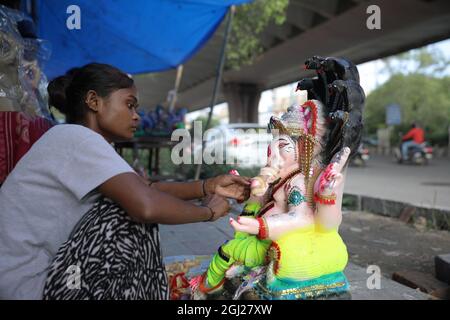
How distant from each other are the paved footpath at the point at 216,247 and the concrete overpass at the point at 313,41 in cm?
722

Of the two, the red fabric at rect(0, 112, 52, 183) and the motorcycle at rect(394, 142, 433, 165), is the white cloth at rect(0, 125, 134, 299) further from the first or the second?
the motorcycle at rect(394, 142, 433, 165)

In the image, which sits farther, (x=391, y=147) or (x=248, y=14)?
(x=391, y=147)

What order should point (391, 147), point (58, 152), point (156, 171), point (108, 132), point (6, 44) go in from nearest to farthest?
point (58, 152) → point (108, 132) → point (6, 44) → point (156, 171) → point (391, 147)

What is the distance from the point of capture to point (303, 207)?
1.66m

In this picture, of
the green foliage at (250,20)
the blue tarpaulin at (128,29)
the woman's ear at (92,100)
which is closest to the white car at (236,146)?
the blue tarpaulin at (128,29)

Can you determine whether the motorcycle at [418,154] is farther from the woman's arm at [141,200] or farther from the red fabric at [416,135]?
the woman's arm at [141,200]

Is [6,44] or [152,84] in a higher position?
[152,84]

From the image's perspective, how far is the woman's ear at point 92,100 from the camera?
60.7 inches

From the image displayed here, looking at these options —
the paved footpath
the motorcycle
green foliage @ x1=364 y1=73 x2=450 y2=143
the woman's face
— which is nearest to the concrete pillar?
green foliage @ x1=364 y1=73 x2=450 y2=143

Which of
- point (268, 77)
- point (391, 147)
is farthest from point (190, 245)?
point (391, 147)

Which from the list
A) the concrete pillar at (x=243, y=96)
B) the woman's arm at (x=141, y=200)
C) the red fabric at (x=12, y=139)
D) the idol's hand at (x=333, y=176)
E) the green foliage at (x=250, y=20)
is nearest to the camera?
the woman's arm at (x=141, y=200)

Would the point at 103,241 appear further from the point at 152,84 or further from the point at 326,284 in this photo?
the point at 152,84

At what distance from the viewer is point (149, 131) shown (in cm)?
604

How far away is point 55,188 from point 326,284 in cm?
115
